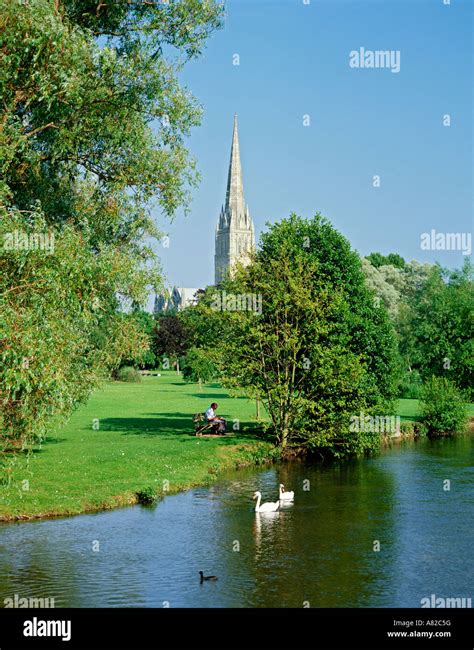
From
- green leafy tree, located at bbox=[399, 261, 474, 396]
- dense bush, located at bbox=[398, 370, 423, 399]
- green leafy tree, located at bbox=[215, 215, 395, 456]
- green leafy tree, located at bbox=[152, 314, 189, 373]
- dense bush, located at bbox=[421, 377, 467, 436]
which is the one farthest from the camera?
green leafy tree, located at bbox=[152, 314, 189, 373]

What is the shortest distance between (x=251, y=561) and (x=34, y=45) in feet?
48.8

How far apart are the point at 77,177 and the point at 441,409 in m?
29.4

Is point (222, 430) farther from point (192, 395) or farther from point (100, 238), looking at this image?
point (192, 395)

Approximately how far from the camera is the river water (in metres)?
17.9

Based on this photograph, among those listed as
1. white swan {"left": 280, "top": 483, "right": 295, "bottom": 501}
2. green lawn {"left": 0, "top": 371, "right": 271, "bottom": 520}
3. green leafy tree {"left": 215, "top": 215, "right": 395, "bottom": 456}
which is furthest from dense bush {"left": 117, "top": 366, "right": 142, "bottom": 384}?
white swan {"left": 280, "top": 483, "right": 295, "bottom": 501}

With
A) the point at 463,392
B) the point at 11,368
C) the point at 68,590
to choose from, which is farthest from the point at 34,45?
the point at 463,392

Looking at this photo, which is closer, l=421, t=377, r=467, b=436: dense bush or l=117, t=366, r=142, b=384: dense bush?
l=421, t=377, r=467, b=436: dense bush

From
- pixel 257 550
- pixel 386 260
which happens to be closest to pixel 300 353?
pixel 257 550

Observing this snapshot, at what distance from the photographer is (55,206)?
1122 inches

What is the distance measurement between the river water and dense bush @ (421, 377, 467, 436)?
775 inches

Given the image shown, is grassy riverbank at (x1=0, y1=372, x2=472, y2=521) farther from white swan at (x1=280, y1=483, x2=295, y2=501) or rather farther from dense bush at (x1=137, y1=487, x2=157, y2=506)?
white swan at (x1=280, y1=483, x2=295, y2=501)

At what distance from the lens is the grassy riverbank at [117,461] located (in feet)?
85.7

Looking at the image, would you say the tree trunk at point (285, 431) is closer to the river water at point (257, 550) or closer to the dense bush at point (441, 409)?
the river water at point (257, 550)
